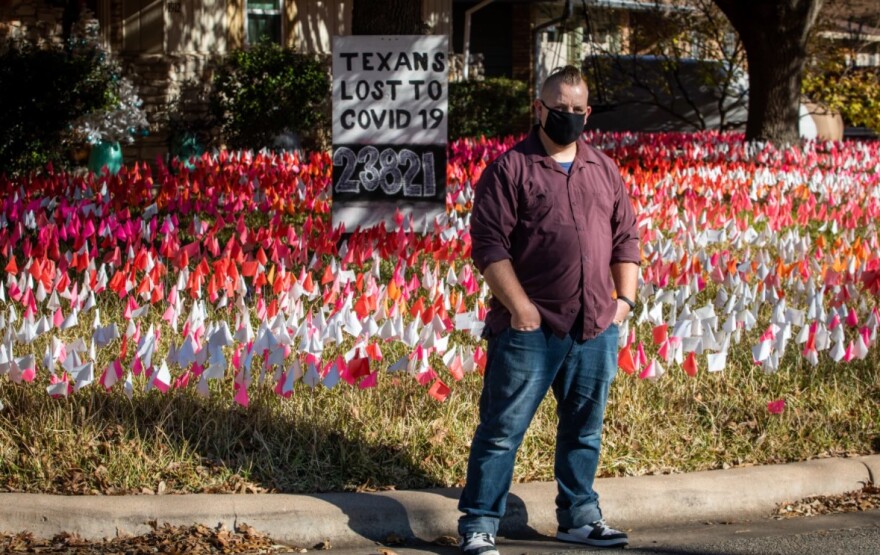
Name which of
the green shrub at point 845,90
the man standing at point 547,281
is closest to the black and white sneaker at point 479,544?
the man standing at point 547,281

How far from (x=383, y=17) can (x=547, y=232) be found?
581cm

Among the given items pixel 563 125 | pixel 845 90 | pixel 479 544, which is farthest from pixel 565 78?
pixel 845 90

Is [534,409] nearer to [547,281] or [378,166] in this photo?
[547,281]

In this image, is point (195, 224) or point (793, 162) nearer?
point (195, 224)

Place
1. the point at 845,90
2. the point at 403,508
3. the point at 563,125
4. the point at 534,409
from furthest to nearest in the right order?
the point at 845,90 → the point at 403,508 → the point at 534,409 → the point at 563,125

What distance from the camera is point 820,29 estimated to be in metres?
26.2

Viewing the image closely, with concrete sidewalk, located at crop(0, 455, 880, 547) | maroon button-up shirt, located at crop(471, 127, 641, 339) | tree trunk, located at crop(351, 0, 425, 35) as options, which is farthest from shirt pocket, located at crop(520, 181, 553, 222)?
tree trunk, located at crop(351, 0, 425, 35)

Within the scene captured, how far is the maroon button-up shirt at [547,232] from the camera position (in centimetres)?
449

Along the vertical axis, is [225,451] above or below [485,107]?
below

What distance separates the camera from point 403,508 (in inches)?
200

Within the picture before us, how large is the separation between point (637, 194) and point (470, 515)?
7.50 meters

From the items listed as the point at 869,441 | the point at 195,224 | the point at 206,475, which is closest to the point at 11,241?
the point at 195,224

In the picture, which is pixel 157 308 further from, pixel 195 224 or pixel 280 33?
pixel 280 33

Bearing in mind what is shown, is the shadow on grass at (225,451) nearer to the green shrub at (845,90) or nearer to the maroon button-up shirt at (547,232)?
the maroon button-up shirt at (547,232)
